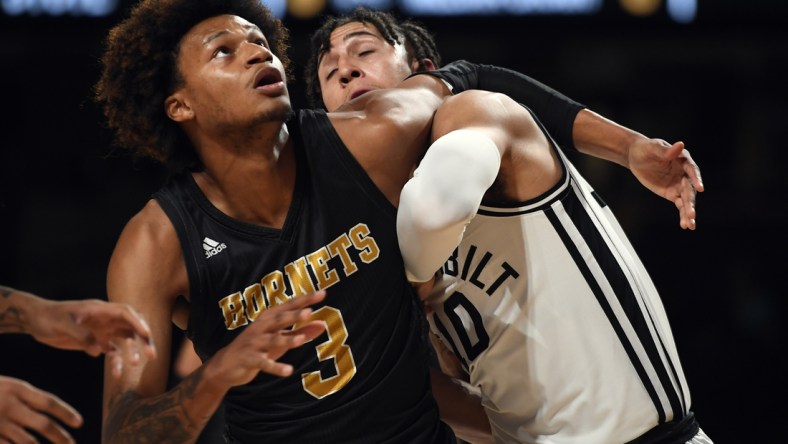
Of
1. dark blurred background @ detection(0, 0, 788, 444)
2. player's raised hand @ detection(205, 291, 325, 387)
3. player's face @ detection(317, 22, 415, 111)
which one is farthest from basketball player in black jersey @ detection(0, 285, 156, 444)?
dark blurred background @ detection(0, 0, 788, 444)

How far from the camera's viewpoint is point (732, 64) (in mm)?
5805

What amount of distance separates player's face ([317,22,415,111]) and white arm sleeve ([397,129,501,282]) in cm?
109

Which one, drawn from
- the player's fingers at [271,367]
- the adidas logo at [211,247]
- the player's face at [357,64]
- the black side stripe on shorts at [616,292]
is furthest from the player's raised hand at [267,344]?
the player's face at [357,64]

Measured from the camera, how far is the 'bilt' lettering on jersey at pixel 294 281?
2207 millimetres

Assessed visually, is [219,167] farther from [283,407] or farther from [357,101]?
[283,407]

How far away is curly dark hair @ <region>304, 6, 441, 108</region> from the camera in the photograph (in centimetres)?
336

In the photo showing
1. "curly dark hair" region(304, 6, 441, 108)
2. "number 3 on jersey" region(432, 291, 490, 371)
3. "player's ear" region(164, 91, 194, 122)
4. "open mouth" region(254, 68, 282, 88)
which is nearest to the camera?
"number 3 on jersey" region(432, 291, 490, 371)

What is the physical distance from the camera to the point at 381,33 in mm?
3324

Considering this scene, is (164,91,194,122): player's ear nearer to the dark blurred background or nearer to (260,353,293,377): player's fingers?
(260,353,293,377): player's fingers

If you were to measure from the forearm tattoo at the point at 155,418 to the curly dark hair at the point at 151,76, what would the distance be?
642mm

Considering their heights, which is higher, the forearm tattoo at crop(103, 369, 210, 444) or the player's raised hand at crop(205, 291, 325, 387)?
the player's raised hand at crop(205, 291, 325, 387)

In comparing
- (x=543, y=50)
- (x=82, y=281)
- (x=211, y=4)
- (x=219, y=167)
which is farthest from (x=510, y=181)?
(x=82, y=281)

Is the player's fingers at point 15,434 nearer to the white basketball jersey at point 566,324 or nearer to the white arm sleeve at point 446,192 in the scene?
the white arm sleeve at point 446,192

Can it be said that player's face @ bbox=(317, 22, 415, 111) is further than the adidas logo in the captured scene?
Yes
